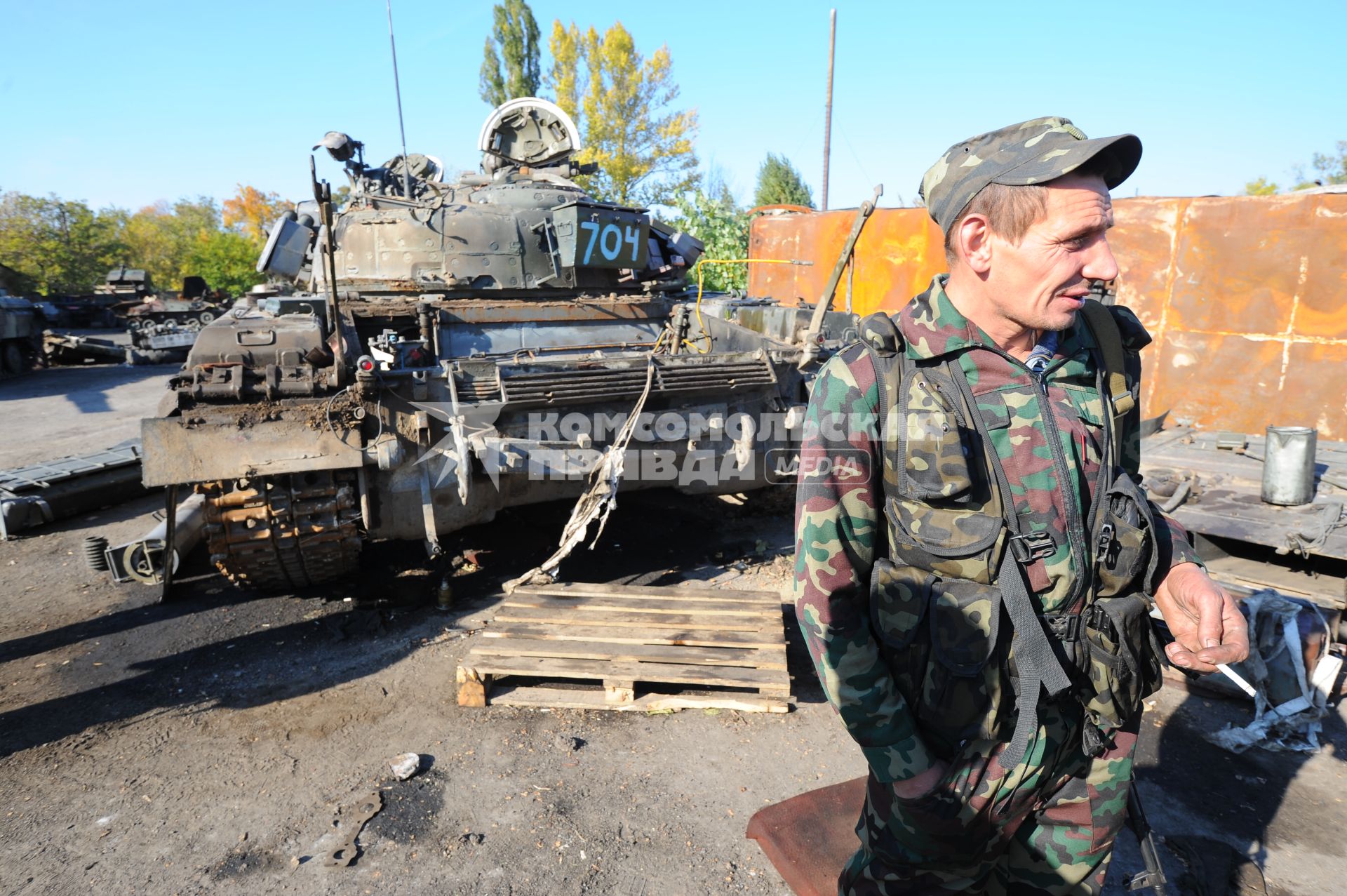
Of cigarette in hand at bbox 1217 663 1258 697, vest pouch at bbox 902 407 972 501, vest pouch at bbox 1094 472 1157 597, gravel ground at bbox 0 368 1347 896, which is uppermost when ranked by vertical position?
vest pouch at bbox 902 407 972 501

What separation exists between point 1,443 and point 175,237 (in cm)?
4020

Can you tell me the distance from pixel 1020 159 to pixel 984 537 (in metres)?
0.73

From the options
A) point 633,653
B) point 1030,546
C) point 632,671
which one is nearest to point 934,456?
point 1030,546

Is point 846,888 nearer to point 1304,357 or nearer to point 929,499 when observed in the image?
point 929,499

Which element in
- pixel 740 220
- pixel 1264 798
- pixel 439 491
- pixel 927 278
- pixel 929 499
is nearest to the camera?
pixel 929 499

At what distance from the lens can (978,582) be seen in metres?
1.57

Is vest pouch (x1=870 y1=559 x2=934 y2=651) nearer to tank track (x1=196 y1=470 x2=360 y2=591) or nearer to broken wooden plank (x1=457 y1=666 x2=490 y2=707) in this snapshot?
broken wooden plank (x1=457 y1=666 x2=490 y2=707)

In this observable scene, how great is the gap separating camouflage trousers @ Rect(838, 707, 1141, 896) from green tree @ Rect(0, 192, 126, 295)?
3621cm

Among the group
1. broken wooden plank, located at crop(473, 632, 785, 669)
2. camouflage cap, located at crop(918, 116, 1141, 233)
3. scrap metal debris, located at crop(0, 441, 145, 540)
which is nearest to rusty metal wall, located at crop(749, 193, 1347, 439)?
broken wooden plank, located at crop(473, 632, 785, 669)

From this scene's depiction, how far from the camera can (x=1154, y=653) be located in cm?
172

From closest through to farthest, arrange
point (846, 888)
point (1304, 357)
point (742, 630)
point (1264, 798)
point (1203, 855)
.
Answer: point (846, 888), point (1203, 855), point (1264, 798), point (742, 630), point (1304, 357)

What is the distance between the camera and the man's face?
149 centimetres

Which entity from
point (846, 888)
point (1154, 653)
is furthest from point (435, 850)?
point (1154, 653)

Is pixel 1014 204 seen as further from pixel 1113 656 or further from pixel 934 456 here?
pixel 1113 656
